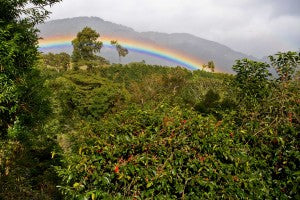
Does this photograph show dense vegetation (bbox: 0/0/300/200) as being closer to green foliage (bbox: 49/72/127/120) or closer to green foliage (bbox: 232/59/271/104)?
green foliage (bbox: 232/59/271/104)

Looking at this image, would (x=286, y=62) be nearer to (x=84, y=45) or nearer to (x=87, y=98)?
(x=87, y=98)

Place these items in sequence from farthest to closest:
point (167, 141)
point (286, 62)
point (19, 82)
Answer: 1. point (286, 62)
2. point (19, 82)
3. point (167, 141)

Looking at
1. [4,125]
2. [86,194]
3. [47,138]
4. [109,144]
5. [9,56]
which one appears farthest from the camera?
[47,138]

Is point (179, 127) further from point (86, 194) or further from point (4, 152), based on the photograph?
point (4, 152)

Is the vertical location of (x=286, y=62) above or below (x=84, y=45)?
above

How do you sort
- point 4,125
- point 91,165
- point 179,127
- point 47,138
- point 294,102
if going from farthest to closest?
point 47,138 → point 4,125 → point 294,102 → point 179,127 → point 91,165

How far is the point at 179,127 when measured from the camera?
16.8ft

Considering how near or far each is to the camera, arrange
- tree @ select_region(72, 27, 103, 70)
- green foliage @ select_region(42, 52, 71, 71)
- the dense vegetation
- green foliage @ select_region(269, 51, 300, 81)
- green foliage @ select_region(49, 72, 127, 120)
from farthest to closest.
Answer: green foliage @ select_region(42, 52, 71, 71) → tree @ select_region(72, 27, 103, 70) → green foliage @ select_region(49, 72, 127, 120) → green foliage @ select_region(269, 51, 300, 81) → the dense vegetation

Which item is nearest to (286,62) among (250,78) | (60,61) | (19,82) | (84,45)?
(250,78)

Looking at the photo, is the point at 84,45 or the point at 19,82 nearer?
the point at 19,82

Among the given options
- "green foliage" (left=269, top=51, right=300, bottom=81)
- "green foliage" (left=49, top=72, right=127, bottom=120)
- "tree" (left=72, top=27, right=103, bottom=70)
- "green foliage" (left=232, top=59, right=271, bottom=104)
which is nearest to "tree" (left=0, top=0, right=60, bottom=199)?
"green foliage" (left=232, top=59, right=271, bottom=104)

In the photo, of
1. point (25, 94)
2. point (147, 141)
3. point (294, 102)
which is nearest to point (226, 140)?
point (147, 141)

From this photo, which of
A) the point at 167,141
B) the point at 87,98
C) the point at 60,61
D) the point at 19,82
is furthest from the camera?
the point at 60,61

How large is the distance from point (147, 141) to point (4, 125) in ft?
21.8
